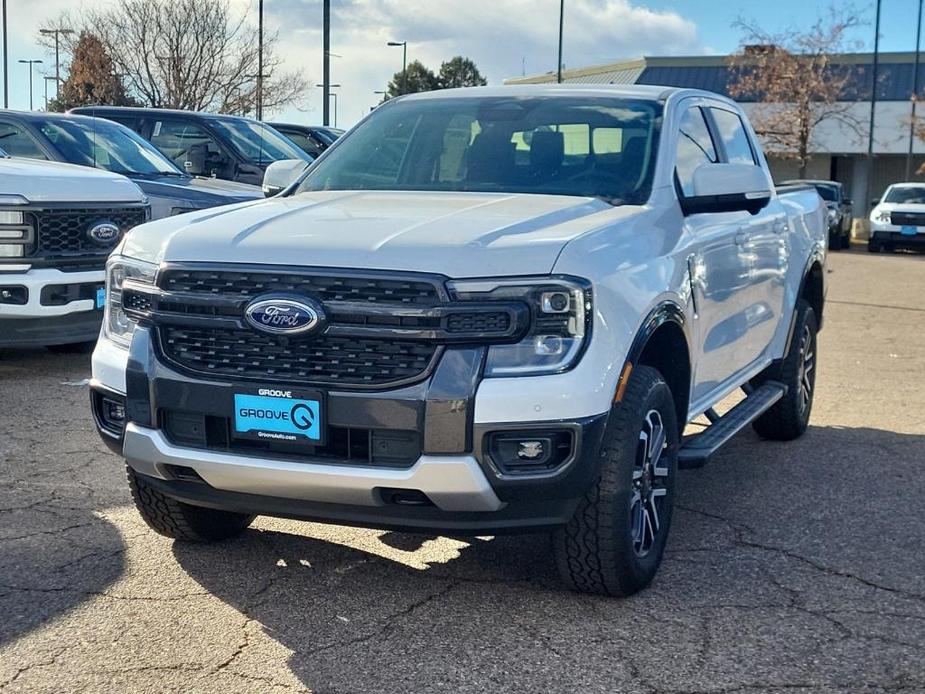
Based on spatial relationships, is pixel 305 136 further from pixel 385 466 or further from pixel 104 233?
pixel 385 466

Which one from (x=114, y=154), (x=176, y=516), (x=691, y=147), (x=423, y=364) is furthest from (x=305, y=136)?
(x=423, y=364)

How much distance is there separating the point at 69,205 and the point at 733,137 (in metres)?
4.57

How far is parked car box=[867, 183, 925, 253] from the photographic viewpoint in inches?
1066

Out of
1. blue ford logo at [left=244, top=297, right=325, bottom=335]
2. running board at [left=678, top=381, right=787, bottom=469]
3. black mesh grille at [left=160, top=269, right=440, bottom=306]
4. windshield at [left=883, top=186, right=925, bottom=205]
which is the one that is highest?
windshield at [left=883, top=186, right=925, bottom=205]

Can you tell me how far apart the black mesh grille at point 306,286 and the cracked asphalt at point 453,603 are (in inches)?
43.1

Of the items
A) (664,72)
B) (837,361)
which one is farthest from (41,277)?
(664,72)

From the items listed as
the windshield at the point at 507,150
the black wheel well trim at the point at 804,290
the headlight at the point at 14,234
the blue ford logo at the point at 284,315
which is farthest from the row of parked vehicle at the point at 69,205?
the black wheel well trim at the point at 804,290

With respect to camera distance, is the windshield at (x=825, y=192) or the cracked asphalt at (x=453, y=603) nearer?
the cracked asphalt at (x=453, y=603)

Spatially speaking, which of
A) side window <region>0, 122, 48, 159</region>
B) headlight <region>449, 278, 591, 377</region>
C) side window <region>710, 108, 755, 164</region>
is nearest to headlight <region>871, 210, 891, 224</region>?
side window <region>0, 122, 48, 159</region>

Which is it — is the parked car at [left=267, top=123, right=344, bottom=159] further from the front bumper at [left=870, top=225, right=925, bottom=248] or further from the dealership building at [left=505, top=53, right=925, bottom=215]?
the dealership building at [left=505, top=53, right=925, bottom=215]

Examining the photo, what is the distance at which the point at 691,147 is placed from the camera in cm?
525

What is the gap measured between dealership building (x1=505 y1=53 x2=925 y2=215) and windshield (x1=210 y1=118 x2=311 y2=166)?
25.9 meters

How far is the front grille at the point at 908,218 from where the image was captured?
88.7 ft

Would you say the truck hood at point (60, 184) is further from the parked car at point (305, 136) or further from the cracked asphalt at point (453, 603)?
the parked car at point (305, 136)
